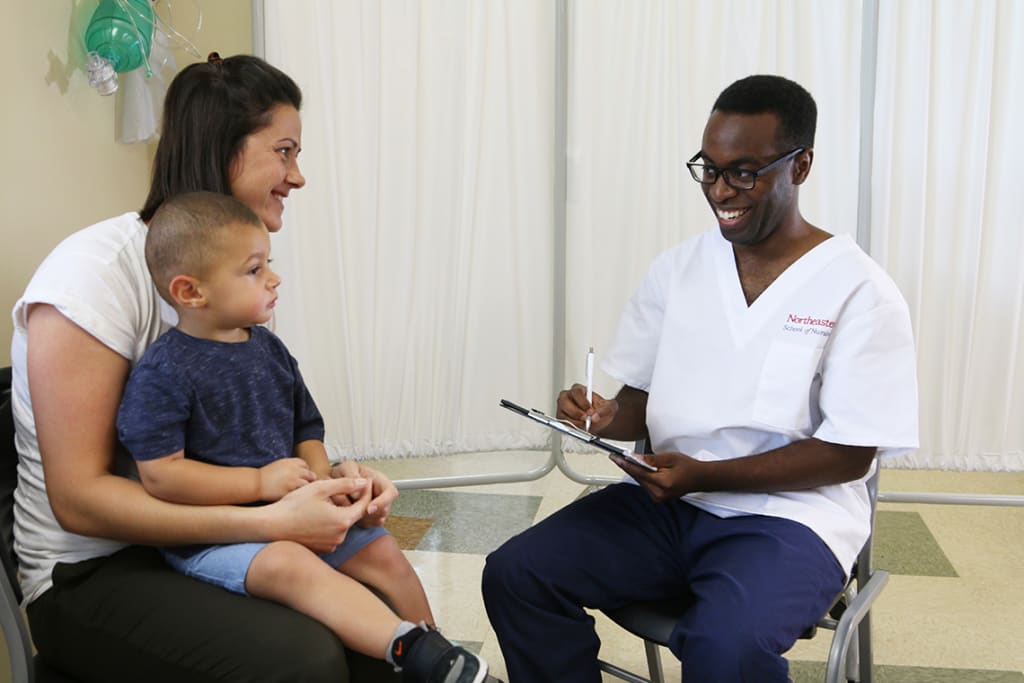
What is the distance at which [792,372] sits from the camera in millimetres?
1665

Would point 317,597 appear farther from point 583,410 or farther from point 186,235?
point 583,410

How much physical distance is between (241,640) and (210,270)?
482mm

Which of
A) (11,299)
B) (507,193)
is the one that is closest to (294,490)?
(11,299)

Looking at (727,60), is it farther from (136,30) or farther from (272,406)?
(272,406)

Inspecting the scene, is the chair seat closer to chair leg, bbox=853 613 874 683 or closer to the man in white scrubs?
the man in white scrubs

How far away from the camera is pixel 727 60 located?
3088 mm

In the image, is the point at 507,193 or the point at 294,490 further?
the point at 507,193

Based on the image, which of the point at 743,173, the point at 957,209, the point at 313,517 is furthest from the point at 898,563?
the point at 313,517

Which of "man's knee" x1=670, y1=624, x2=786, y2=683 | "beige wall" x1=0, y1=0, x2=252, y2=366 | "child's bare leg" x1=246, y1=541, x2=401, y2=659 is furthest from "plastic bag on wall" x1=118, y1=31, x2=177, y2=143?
"man's knee" x1=670, y1=624, x2=786, y2=683

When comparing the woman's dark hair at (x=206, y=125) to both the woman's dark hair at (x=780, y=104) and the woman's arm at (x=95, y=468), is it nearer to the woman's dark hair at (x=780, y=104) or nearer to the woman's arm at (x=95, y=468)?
the woman's arm at (x=95, y=468)

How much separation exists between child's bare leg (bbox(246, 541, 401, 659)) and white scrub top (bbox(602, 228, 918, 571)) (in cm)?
62

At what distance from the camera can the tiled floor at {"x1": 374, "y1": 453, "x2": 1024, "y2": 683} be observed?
2.34m

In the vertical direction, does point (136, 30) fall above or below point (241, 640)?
→ above

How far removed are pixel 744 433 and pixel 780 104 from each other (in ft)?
1.78
